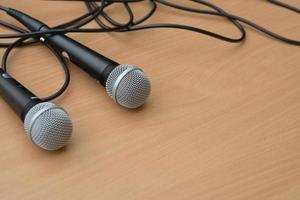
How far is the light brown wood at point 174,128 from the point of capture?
1.09 feet

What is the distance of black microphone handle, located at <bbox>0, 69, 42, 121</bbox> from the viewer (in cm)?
36

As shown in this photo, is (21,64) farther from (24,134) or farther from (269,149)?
(269,149)

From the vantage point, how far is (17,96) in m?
0.37

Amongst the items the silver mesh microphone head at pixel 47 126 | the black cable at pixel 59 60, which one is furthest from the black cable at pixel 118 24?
the silver mesh microphone head at pixel 47 126

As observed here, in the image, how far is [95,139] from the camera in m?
0.37

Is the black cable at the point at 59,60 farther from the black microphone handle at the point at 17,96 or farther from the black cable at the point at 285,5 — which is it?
the black cable at the point at 285,5

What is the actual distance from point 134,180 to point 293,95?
0.22 m

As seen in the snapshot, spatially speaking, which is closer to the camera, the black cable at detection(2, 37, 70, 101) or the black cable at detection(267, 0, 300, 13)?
the black cable at detection(2, 37, 70, 101)

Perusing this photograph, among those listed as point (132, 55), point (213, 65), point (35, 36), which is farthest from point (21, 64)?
point (213, 65)

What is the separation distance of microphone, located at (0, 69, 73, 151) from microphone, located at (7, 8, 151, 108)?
0.07 m

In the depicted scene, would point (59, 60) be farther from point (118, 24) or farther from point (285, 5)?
point (285, 5)

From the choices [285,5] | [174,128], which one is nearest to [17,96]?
[174,128]

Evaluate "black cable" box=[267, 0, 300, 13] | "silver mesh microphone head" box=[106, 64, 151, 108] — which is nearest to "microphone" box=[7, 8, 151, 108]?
"silver mesh microphone head" box=[106, 64, 151, 108]

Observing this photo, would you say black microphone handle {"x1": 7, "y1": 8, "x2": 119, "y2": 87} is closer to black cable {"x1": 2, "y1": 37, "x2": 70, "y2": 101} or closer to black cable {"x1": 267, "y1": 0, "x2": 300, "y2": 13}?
black cable {"x1": 2, "y1": 37, "x2": 70, "y2": 101}
